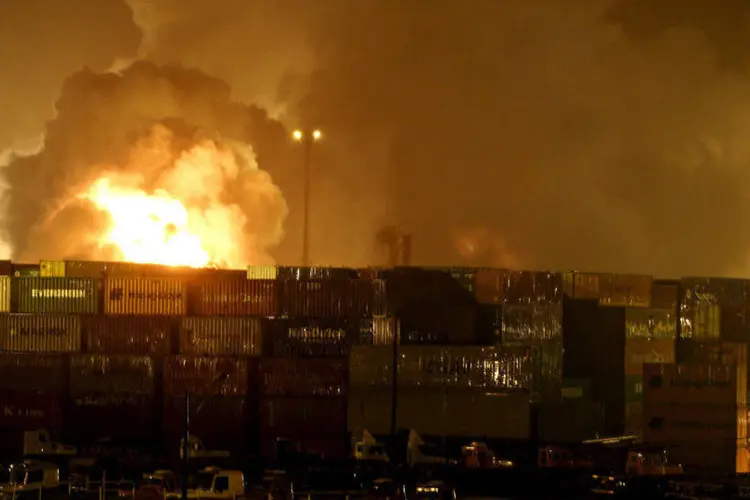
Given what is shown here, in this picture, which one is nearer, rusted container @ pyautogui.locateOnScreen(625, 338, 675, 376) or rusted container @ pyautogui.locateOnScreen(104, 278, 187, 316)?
rusted container @ pyautogui.locateOnScreen(104, 278, 187, 316)

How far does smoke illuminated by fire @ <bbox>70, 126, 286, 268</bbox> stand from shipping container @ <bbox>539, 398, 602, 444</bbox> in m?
23.3

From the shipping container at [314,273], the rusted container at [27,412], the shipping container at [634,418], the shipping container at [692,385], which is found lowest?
the shipping container at [634,418]

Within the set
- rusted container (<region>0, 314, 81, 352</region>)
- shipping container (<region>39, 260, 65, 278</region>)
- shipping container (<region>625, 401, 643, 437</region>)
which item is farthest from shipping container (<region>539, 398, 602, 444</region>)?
shipping container (<region>39, 260, 65, 278</region>)

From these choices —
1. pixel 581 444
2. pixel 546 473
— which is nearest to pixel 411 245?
pixel 581 444

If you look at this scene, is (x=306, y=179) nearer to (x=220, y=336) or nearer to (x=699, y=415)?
(x=220, y=336)

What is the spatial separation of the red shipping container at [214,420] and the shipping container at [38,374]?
12.7 feet

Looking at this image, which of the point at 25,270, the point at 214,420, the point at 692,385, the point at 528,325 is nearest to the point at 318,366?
the point at 214,420

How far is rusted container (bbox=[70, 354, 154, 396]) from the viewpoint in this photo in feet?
106

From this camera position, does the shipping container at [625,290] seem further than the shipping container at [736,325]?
No

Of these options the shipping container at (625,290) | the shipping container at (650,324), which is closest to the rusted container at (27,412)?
the shipping container at (625,290)

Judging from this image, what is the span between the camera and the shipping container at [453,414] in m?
31.9

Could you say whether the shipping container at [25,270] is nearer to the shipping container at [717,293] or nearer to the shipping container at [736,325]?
the shipping container at [717,293]

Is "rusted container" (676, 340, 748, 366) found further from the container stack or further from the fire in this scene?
the fire

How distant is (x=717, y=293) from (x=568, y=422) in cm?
951
